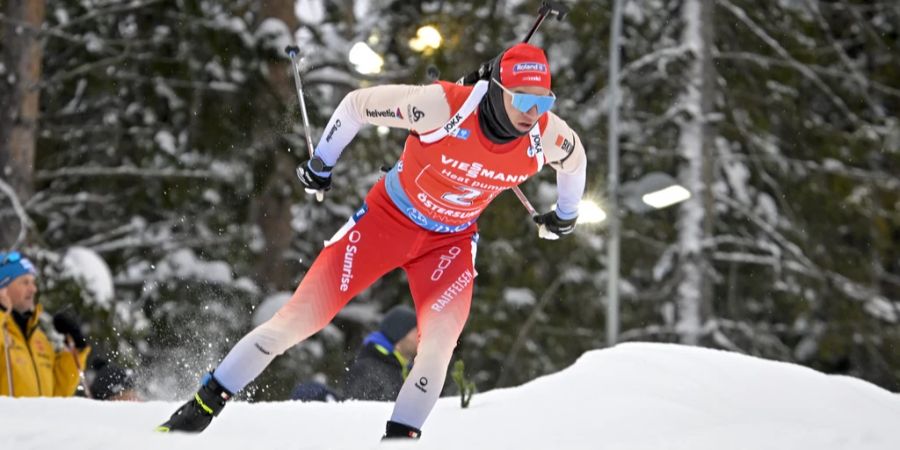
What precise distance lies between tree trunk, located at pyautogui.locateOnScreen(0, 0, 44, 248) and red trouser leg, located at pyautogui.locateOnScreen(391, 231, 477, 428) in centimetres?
837

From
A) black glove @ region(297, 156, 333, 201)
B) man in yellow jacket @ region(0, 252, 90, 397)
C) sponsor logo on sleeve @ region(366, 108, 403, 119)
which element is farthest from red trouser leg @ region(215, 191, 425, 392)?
man in yellow jacket @ region(0, 252, 90, 397)

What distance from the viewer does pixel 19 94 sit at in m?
13.0

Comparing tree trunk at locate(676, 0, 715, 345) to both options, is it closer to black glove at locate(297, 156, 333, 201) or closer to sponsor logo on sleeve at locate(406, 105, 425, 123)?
black glove at locate(297, 156, 333, 201)

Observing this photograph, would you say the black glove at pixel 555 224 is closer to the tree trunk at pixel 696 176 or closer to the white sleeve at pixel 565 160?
the white sleeve at pixel 565 160

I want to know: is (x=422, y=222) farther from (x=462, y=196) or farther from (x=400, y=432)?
(x=400, y=432)

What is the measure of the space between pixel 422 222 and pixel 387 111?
60 cm

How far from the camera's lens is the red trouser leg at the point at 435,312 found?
5215 millimetres

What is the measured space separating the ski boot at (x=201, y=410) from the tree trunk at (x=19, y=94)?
27.4 ft

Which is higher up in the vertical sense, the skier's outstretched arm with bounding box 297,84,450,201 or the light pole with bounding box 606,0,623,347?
the skier's outstretched arm with bounding box 297,84,450,201

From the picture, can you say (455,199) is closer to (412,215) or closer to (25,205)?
(412,215)

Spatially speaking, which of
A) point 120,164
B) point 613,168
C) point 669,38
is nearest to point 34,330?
point 613,168

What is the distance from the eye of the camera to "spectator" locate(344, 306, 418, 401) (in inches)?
304

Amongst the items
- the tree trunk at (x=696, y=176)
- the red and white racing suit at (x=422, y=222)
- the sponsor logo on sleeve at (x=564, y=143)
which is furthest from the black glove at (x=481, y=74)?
the tree trunk at (x=696, y=176)

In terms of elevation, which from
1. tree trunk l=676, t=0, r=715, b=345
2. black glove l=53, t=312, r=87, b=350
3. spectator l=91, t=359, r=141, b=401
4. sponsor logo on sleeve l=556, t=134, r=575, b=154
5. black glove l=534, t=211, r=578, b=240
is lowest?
tree trunk l=676, t=0, r=715, b=345
